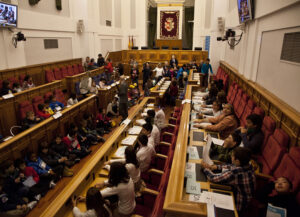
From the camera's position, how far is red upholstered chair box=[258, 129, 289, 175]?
2686 mm

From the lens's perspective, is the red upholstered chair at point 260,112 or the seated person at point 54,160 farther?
the seated person at point 54,160

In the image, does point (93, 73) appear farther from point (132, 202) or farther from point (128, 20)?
point (128, 20)

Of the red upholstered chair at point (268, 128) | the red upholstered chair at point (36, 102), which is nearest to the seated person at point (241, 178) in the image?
the red upholstered chair at point (268, 128)

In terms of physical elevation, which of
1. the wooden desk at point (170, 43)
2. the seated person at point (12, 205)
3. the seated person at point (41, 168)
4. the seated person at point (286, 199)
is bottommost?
the seated person at point (12, 205)

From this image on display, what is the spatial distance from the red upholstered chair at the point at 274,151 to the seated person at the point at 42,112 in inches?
176

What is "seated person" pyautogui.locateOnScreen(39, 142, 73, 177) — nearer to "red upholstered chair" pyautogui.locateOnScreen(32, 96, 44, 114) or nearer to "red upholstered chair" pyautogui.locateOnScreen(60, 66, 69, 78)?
"red upholstered chair" pyautogui.locateOnScreen(32, 96, 44, 114)

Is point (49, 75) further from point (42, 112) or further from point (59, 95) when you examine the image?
point (42, 112)

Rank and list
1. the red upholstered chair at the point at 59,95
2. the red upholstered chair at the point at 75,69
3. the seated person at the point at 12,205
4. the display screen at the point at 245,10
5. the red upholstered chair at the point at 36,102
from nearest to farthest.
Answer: the seated person at the point at 12,205 → the display screen at the point at 245,10 → the red upholstered chair at the point at 36,102 → the red upholstered chair at the point at 59,95 → the red upholstered chair at the point at 75,69

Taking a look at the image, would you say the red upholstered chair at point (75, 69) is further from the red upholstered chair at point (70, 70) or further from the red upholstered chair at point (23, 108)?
the red upholstered chair at point (23, 108)

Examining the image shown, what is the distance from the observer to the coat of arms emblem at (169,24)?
1619 centimetres

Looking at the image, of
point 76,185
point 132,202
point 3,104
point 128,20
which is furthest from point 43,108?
point 128,20

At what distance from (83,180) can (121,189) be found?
1.65 feet

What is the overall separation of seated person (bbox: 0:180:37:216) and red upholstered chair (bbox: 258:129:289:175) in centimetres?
333

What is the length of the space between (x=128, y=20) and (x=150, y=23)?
10.7 ft
